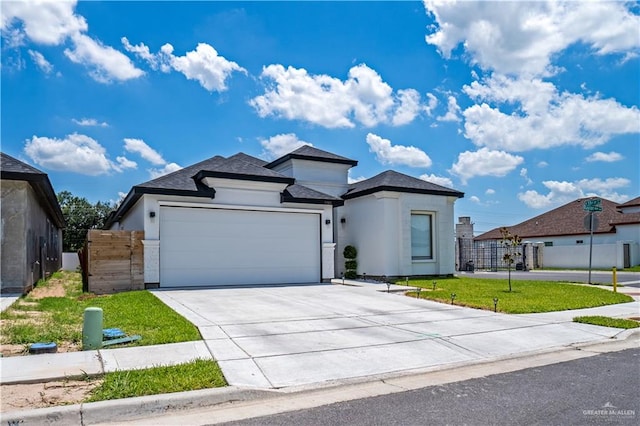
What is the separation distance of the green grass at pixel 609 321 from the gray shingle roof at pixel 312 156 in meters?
14.3

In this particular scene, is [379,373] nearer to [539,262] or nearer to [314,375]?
[314,375]

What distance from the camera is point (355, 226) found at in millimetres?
22125

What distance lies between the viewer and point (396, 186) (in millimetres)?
20188

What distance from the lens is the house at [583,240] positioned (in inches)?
1264

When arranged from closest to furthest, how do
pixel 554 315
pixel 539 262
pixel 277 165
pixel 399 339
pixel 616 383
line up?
1. pixel 616 383
2. pixel 399 339
3. pixel 554 315
4. pixel 277 165
5. pixel 539 262

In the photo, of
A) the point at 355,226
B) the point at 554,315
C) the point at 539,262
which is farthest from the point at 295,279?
the point at 539,262

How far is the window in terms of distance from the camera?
830 inches

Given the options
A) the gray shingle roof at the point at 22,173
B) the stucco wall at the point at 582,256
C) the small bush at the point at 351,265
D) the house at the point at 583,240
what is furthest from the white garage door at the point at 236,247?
the stucco wall at the point at 582,256

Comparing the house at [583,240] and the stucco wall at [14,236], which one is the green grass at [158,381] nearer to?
the stucco wall at [14,236]

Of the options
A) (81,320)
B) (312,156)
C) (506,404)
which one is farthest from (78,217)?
(506,404)

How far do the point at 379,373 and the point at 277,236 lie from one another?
11.9 m

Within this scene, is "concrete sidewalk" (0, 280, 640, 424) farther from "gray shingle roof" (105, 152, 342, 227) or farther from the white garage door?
"gray shingle roof" (105, 152, 342, 227)

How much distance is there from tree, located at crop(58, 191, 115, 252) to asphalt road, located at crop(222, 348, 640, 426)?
4947 centimetres

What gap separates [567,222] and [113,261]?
3513 cm
